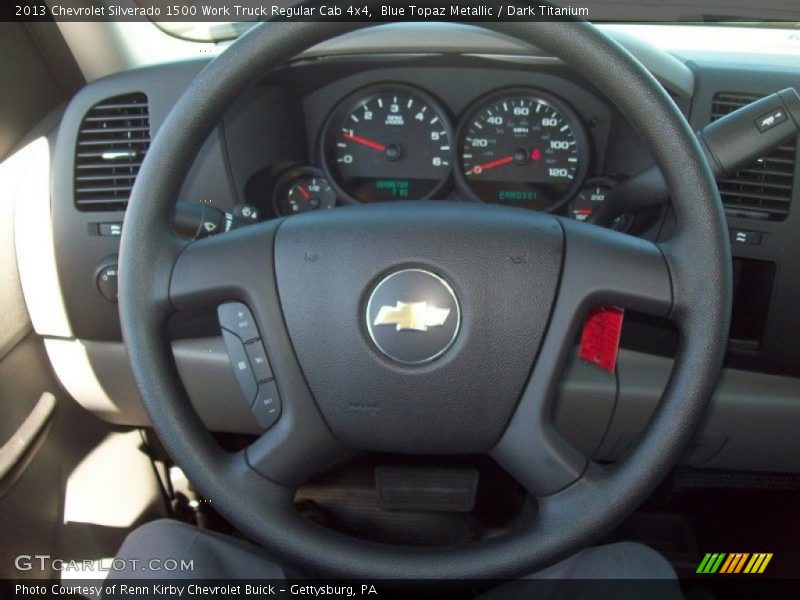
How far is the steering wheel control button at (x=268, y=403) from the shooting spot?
1.05 meters

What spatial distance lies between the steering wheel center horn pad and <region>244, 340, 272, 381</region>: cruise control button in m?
0.06

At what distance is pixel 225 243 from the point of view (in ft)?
3.38

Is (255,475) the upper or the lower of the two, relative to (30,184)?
lower

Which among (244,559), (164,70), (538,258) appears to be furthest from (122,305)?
(164,70)

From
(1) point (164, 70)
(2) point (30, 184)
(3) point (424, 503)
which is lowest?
(3) point (424, 503)

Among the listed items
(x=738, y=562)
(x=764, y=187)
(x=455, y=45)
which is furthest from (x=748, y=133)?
(x=738, y=562)

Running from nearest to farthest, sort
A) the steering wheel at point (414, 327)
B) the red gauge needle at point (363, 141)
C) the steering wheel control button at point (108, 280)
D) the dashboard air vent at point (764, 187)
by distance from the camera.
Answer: the steering wheel at point (414, 327) < the dashboard air vent at point (764, 187) < the steering wheel control button at point (108, 280) < the red gauge needle at point (363, 141)

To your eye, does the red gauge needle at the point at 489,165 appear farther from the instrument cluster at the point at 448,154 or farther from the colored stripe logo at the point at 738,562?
the colored stripe logo at the point at 738,562

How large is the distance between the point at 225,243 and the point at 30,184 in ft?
2.29

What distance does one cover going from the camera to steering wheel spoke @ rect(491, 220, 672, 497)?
0.95 m

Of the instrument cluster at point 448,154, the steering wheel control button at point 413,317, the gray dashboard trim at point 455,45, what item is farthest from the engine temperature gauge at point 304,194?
the steering wheel control button at point 413,317

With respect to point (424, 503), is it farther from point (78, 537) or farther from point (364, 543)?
point (78, 537)

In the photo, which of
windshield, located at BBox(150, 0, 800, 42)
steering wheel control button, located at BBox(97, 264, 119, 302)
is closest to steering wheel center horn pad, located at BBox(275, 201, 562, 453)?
steering wheel control button, located at BBox(97, 264, 119, 302)

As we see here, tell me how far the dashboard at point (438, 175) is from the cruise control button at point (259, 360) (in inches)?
16.8
